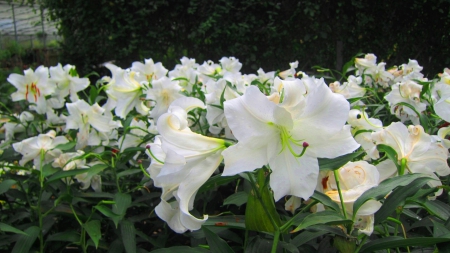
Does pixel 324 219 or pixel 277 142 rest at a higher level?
pixel 277 142

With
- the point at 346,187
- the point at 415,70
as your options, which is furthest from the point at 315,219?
the point at 415,70

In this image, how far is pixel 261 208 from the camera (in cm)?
80

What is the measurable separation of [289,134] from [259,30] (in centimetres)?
418

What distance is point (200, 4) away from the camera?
15.7ft

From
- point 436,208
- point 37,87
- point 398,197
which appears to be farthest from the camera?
point 37,87

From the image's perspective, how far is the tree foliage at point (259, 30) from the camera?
183 inches

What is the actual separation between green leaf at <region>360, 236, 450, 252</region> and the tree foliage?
13.0 ft

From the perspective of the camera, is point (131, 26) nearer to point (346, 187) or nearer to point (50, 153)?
point (50, 153)

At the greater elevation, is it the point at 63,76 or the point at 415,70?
the point at 415,70

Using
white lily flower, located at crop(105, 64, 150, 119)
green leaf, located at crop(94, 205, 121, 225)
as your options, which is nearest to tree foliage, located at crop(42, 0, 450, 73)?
white lily flower, located at crop(105, 64, 150, 119)

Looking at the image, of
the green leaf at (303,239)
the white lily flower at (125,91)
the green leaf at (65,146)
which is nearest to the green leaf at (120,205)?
the green leaf at (65,146)

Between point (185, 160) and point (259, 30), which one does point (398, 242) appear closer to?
point (185, 160)

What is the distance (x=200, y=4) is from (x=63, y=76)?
3198mm

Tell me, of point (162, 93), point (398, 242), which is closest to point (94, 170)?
point (162, 93)
